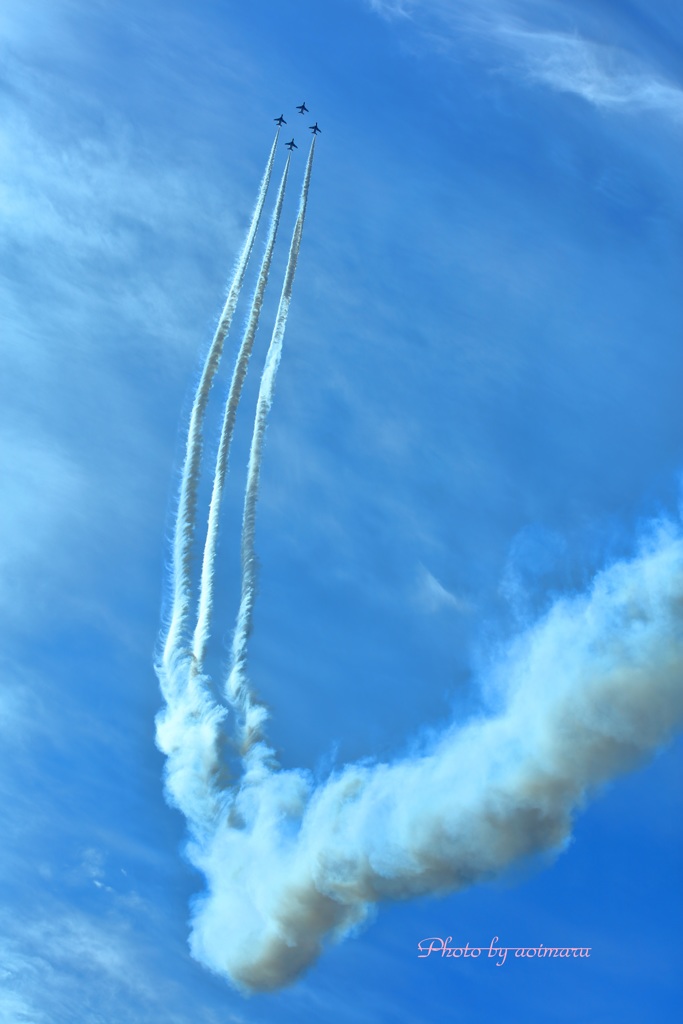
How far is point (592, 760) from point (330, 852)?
6.00m

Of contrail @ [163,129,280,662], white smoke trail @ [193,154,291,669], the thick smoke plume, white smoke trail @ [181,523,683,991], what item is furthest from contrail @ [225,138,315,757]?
white smoke trail @ [181,523,683,991]

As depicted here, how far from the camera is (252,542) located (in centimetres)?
2530

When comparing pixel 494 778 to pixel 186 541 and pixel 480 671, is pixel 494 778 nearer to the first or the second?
pixel 480 671

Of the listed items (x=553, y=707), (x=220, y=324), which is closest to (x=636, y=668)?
(x=553, y=707)

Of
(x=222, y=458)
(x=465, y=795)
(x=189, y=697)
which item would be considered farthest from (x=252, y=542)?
(x=465, y=795)

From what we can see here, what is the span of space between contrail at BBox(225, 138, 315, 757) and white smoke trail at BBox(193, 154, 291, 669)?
0.52 metres

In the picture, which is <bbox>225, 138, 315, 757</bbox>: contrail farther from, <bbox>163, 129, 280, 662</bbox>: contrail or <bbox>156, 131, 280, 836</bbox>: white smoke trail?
<bbox>163, 129, 280, 662</bbox>: contrail

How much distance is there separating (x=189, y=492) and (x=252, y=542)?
74.3 inches

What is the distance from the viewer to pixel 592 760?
2297 cm

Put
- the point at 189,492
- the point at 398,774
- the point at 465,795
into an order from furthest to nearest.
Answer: the point at 189,492
the point at 398,774
the point at 465,795

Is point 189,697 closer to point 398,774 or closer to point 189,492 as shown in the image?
point 189,492

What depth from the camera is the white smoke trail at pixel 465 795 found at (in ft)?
75.0

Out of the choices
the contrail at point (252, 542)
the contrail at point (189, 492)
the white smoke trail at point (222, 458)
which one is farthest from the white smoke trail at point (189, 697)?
the contrail at point (252, 542)

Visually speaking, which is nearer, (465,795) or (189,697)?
(465,795)
